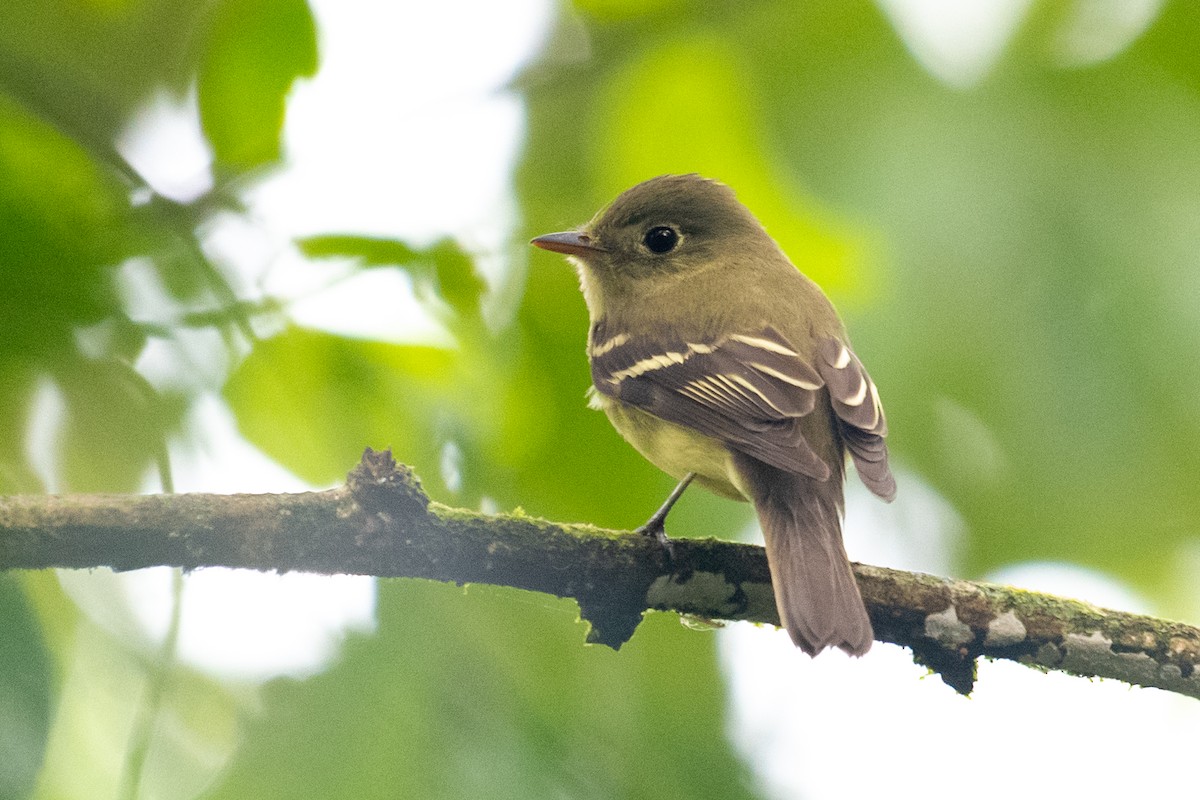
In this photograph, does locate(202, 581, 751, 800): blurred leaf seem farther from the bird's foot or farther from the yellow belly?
the yellow belly

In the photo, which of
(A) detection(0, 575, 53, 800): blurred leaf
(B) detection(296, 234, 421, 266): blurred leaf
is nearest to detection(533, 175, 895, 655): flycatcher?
(B) detection(296, 234, 421, 266): blurred leaf

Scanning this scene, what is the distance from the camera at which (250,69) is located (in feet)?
→ 7.14

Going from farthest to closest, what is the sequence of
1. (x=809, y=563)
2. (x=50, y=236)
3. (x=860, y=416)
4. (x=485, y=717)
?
1. (x=860, y=416)
2. (x=809, y=563)
3. (x=485, y=717)
4. (x=50, y=236)

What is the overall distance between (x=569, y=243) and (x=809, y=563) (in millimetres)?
1049

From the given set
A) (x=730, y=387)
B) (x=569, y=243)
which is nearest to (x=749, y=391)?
(x=730, y=387)

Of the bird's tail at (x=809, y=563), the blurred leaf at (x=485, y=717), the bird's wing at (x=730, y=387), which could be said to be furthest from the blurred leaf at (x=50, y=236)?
the bird's tail at (x=809, y=563)

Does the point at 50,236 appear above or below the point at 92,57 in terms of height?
below

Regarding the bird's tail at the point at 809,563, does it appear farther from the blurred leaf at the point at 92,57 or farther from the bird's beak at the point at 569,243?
the blurred leaf at the point at 92,57

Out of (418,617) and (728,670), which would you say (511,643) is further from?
(728,670)

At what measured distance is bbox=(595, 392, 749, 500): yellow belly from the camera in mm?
2947

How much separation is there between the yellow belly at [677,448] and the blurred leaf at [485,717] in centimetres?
52

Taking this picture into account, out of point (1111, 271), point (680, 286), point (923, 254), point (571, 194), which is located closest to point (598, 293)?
point (680, 286)

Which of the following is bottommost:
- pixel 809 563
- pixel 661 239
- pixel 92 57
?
pixel 809 563

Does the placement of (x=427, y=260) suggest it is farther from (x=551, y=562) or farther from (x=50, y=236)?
(x=50, y=236)
